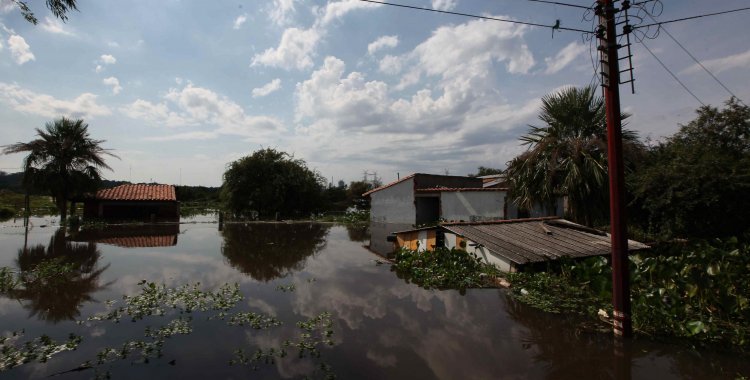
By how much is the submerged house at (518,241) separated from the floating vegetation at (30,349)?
8991 millimetres

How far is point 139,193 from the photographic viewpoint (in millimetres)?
30750

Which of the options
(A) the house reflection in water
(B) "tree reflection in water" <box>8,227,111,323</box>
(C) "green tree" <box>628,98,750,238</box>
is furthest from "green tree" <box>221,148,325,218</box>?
(C) "green tree" <box>628,98,750,238</box>

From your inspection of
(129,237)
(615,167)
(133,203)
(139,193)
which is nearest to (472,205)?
(615,167)

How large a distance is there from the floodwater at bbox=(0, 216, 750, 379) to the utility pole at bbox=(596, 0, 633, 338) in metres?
0.60

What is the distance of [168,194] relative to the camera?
31.5m

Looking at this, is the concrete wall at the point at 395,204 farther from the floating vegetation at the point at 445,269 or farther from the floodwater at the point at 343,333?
the floodwater at the point at 343,333

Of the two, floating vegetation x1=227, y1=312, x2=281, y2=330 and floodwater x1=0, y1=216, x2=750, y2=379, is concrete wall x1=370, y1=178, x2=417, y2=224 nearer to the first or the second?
floodwater x1=0, y1=216, x2=750, y2=379

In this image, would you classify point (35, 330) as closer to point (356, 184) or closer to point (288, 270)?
point (288, 270)

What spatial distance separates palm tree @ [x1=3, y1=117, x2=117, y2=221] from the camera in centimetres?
2544

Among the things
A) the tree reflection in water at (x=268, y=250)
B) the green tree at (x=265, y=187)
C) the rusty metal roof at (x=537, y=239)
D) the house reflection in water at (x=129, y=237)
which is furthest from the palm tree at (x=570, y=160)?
the green tree at (x=265, y=187)

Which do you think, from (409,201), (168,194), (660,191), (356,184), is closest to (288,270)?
(660,191)

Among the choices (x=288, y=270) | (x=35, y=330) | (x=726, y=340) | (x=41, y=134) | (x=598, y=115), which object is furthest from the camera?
(x=41, y=134)

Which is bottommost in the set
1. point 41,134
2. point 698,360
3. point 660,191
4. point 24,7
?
point 698,360

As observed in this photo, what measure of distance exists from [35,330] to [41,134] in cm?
2659
